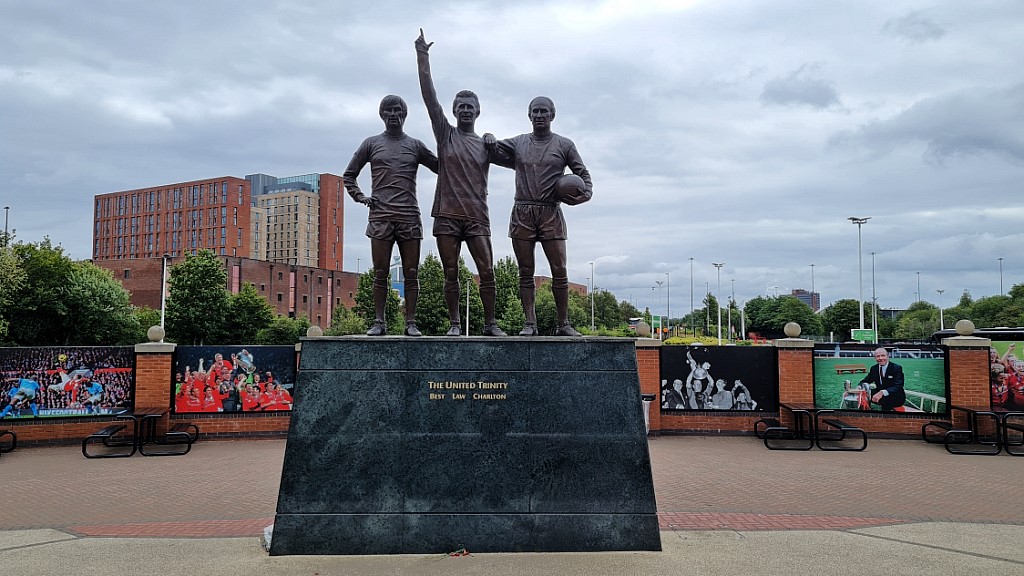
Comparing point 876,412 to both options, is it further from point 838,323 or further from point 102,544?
point 838,323

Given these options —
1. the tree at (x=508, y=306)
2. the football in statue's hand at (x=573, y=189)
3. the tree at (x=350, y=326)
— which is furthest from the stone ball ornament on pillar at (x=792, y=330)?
the tree at (x=350, y=326)

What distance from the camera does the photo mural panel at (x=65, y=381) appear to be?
1253 centimetres

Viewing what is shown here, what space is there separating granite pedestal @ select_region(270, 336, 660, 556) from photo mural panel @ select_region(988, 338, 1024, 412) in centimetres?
1094

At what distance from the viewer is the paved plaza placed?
5.49 m

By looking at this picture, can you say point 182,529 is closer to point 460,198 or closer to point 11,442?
point 460,198

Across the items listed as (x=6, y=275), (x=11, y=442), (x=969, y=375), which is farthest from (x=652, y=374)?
(x=6, y=275)

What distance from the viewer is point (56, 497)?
869cm

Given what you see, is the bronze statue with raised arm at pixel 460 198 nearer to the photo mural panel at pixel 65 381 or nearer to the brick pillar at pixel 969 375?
the photo mural panel at pixel 65 381

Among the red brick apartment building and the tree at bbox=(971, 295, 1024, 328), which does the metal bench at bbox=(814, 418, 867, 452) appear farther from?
the red brick apartment building

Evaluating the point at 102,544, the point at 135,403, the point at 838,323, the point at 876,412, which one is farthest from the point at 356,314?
the point at 838,323

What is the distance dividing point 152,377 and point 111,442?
4.41ft

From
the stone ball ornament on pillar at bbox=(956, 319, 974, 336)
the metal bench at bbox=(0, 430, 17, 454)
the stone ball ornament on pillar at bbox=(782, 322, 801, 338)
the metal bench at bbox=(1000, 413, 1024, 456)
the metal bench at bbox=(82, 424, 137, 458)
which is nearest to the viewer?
the metal bench at bbox=(82, 424, 137, 458)

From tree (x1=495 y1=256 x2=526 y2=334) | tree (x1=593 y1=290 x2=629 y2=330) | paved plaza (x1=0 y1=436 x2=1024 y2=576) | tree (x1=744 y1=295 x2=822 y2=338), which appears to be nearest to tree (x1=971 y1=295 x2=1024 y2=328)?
tree (x1=744 y1=295 x2=822 y2=338)

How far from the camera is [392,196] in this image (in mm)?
6922
